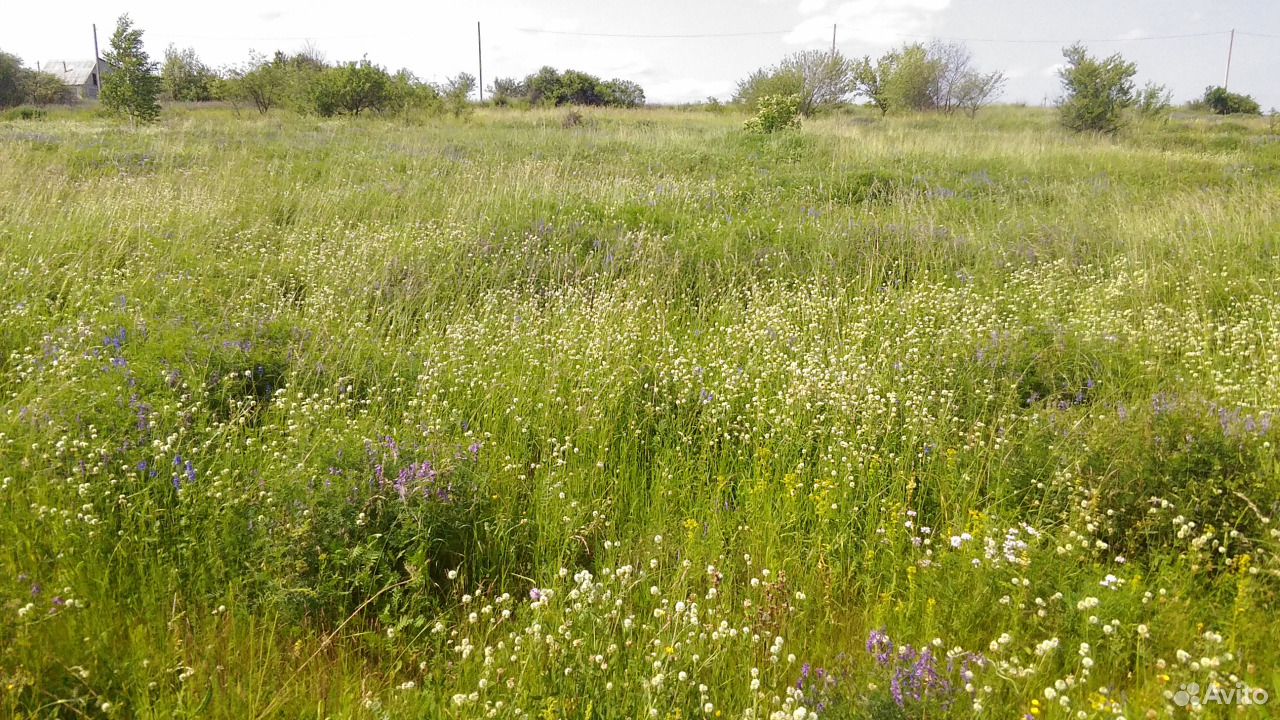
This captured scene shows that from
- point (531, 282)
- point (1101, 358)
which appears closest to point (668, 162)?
point (531, 282)

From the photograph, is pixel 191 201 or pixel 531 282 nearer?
pixel 531 282

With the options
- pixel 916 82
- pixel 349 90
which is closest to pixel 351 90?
pixel 349 90

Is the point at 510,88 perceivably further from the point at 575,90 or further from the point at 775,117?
the point at 775,117

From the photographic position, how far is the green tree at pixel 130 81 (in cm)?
2181

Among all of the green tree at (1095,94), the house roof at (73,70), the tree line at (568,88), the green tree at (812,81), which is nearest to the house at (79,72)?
the house roof at (73,70)

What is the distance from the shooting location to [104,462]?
Answer: 118 inches

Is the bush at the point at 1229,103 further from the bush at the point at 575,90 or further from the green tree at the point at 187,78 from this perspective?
the green tree at the point at 187,78

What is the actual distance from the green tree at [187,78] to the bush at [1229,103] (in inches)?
2721

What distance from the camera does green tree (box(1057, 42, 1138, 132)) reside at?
77.3 feet

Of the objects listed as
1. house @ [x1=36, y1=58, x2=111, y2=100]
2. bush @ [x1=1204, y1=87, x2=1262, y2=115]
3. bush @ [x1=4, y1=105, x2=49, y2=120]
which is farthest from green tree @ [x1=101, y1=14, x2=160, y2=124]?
bush @ [x1=1204, y1=87, x2=1262, y2=115]

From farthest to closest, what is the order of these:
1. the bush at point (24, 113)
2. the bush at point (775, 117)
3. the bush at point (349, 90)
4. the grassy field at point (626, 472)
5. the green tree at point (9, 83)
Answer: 1. the green tree at point (9, 83)
2. the bush at point (24, 113)
3. the bush at point (349, 90)
4. the bush at point (775, 117)
5. the grassy field at point (626, 472)

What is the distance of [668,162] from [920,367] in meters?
9.76

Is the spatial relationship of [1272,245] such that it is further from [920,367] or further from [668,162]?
[668,162]

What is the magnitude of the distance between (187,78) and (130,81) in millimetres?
28315
